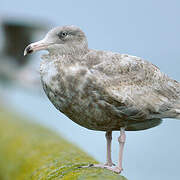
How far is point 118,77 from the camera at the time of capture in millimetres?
6582

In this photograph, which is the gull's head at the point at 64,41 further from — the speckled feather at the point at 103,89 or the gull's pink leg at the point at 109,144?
the gull's pink leg at the point at 109,144

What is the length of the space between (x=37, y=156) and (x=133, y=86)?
3.04 meters

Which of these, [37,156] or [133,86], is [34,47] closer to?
[133,86]

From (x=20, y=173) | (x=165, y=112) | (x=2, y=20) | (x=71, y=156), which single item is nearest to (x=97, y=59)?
(x=165, y=112)

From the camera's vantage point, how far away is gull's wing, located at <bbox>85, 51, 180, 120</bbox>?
645 centimetres

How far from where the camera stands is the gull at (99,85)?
6375mm

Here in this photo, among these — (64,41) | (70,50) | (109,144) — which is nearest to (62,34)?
(64,41)

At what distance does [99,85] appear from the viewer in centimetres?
634

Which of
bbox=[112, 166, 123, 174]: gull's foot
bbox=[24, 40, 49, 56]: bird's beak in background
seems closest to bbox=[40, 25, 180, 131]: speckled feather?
bbox=[24, 40, 49, 56]: bird's beak in background

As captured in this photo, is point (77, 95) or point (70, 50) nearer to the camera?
point (77, 95)

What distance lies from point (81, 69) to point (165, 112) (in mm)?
1396

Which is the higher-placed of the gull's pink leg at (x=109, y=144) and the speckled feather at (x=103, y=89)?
the speckled feather at (x=103, y=89)

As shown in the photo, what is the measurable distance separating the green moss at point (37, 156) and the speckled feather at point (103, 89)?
28.4 inches

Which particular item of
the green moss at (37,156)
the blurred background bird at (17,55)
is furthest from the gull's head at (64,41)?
the blurred background bird at (17,55)
